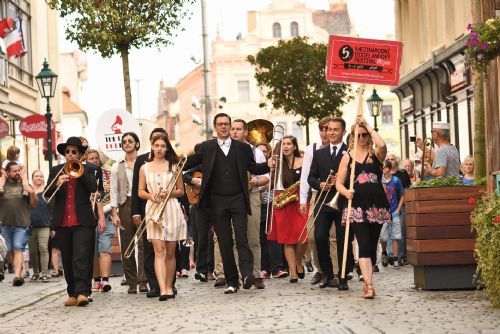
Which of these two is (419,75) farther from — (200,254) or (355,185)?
(355,185)

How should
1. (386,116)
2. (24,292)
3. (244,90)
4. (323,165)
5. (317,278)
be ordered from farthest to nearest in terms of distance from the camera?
(244,90) < (386,116) < (24,292) < (317,278) < (323,165)

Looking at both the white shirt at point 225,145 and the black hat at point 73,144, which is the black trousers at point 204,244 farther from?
the black hat at point 73,144

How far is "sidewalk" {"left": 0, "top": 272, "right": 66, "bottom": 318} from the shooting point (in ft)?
47.0

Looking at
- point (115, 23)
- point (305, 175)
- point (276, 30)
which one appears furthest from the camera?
point (276, 30)

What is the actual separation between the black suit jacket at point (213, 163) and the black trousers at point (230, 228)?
113 millimetres

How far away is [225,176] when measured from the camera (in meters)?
14.7

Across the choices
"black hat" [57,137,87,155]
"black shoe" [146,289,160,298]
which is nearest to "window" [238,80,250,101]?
"black shoe" [146,289,160,298]

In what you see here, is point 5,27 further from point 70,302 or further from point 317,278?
point 70,302

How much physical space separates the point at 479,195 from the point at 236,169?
287 cm

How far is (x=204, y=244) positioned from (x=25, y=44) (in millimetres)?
24949

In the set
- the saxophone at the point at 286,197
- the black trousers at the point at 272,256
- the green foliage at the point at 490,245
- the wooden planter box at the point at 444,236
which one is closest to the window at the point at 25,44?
the black trousers at the point at 272,256

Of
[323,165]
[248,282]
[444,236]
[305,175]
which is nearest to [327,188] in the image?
[323,165]

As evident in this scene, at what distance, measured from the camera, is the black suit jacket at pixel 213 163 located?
14.7 meters

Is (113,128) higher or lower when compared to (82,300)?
higher
